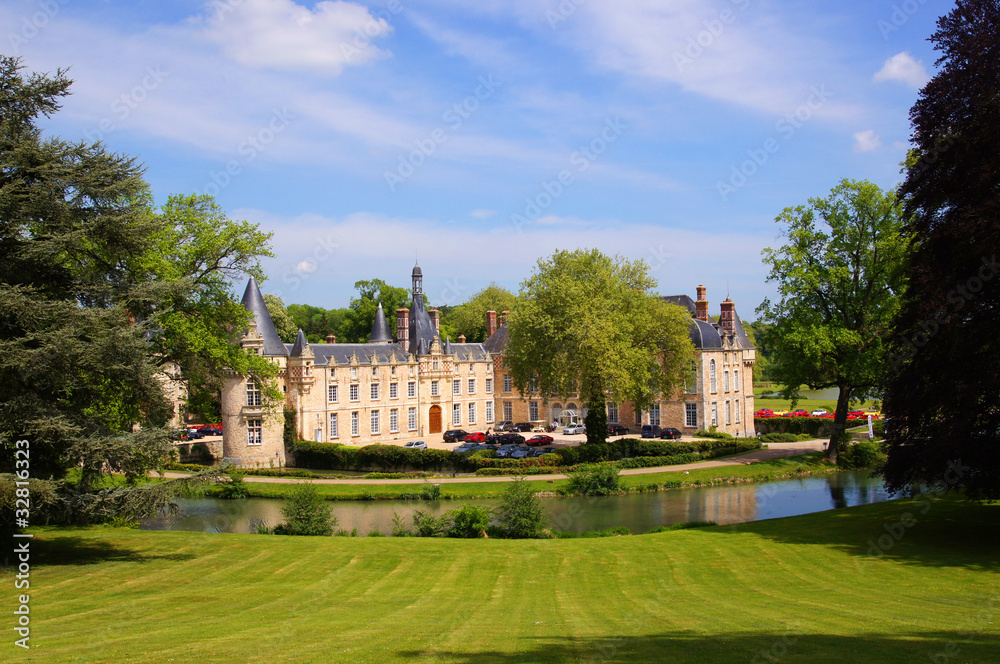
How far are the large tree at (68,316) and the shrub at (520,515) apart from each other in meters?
9.91

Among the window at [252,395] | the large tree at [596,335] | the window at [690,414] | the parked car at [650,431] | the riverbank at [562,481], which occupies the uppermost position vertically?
the large tree at [596,335]

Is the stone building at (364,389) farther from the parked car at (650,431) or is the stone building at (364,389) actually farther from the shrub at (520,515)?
the shrub at (520,515)

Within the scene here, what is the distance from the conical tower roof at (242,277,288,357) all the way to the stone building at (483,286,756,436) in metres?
15.2

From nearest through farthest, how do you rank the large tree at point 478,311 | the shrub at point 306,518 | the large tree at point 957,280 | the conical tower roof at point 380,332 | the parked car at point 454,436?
the large tree at point 957,280
the shrub at point 306,518
the parked car at point 454,436
the conical tower roof at point 380,332
the large tree at point 478,311

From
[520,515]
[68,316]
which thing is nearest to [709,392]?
[520,515]

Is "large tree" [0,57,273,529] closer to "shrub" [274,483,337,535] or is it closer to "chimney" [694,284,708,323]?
"shrub" [274,483,337,535]

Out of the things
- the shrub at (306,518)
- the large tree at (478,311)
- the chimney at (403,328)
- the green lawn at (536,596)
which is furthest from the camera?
the large tree at (478,311)

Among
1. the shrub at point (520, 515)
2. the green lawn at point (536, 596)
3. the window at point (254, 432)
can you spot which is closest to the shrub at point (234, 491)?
the window at point (254, 432)

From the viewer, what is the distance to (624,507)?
89.3 ft

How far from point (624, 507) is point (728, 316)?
83.0 ft

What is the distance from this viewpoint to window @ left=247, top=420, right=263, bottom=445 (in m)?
39.3

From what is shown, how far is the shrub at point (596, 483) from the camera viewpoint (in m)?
30.0

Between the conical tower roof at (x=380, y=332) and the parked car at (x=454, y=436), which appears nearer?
the parked car at (x=454, y=436)

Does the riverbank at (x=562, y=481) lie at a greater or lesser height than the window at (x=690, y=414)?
lesser
